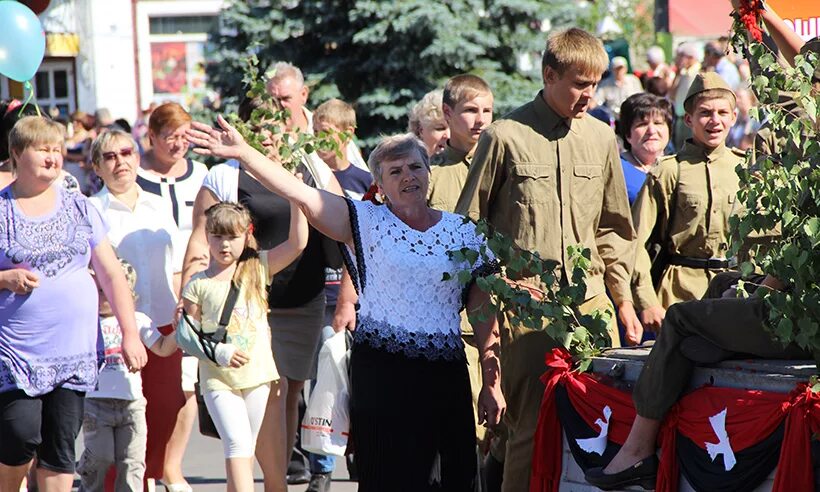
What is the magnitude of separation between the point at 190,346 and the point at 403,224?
1780 mm

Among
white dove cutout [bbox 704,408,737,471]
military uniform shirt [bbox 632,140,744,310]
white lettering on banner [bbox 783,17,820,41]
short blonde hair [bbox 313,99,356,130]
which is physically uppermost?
white lettering on banner [bbox 783,17,820,41]

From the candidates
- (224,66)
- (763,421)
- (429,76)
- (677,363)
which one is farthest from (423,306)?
(224,66)

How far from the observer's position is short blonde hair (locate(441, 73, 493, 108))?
6.97 meters

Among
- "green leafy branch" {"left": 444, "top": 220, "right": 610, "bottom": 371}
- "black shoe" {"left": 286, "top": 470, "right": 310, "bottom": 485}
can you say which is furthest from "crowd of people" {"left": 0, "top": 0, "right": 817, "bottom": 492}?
"black shoe" {"left": 286, "top": 470, "right": 310, "bottom": 485}

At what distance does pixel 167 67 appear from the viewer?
1326 inches

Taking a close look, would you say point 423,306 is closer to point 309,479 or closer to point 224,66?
point 309,479

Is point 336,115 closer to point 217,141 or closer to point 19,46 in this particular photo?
point 19,46

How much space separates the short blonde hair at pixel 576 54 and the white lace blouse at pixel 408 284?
98 centimetres

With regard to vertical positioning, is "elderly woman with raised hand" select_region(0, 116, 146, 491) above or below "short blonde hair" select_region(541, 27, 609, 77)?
below

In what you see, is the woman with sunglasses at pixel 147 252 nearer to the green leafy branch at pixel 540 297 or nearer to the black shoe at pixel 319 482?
the black shoe at pixel 319 482

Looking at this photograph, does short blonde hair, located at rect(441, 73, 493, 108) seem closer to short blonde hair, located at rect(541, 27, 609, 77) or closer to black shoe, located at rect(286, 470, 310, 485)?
short blonde hair, located at rect(541, 27, 609, 77)

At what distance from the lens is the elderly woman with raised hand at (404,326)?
16.7 ft

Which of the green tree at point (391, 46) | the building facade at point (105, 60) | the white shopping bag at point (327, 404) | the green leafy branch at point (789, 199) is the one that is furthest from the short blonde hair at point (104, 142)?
the building facade at point (105, 60)

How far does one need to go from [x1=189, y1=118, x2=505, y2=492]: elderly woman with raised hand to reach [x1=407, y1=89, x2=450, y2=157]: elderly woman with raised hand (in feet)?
8.72
